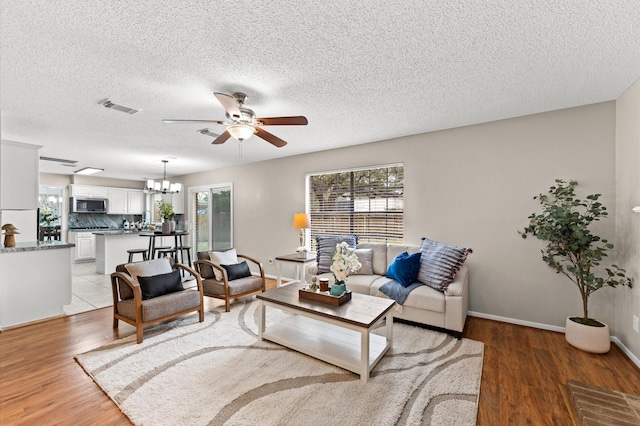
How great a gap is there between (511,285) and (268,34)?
3.73m

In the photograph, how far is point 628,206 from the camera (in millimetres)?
2703

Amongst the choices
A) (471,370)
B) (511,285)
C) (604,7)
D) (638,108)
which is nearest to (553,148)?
(638,108)

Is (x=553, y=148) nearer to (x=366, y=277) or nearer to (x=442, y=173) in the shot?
(x=442, y=173)

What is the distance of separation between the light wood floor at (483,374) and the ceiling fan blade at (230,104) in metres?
2.37

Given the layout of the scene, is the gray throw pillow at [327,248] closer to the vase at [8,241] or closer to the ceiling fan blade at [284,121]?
the ceiling fan blade at [284,121]

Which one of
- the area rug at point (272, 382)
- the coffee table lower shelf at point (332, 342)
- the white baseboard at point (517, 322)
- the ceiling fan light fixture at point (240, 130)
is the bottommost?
the area rug at point (272, 382)

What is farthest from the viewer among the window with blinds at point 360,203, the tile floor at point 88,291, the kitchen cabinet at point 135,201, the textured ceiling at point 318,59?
the kitchen cabinet at point 135,201

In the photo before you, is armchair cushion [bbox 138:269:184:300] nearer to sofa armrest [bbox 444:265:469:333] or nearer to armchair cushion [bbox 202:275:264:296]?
armchair cushion [bbox 202:275:264:296]

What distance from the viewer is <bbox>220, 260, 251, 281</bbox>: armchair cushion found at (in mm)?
4113

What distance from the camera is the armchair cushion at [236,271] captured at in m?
4.11

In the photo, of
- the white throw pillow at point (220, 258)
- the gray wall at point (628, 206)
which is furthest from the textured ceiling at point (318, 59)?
the white throw pillow at point (220, 258)

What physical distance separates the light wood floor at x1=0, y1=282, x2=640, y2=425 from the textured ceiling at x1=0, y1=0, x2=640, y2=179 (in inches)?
98.8

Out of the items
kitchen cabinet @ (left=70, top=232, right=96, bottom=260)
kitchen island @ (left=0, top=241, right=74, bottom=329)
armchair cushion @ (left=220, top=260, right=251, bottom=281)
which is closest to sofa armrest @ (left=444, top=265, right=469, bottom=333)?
armchair cushion @ (left=220, top=260, right=251, bottom=281)

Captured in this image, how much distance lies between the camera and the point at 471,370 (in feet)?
7.91
